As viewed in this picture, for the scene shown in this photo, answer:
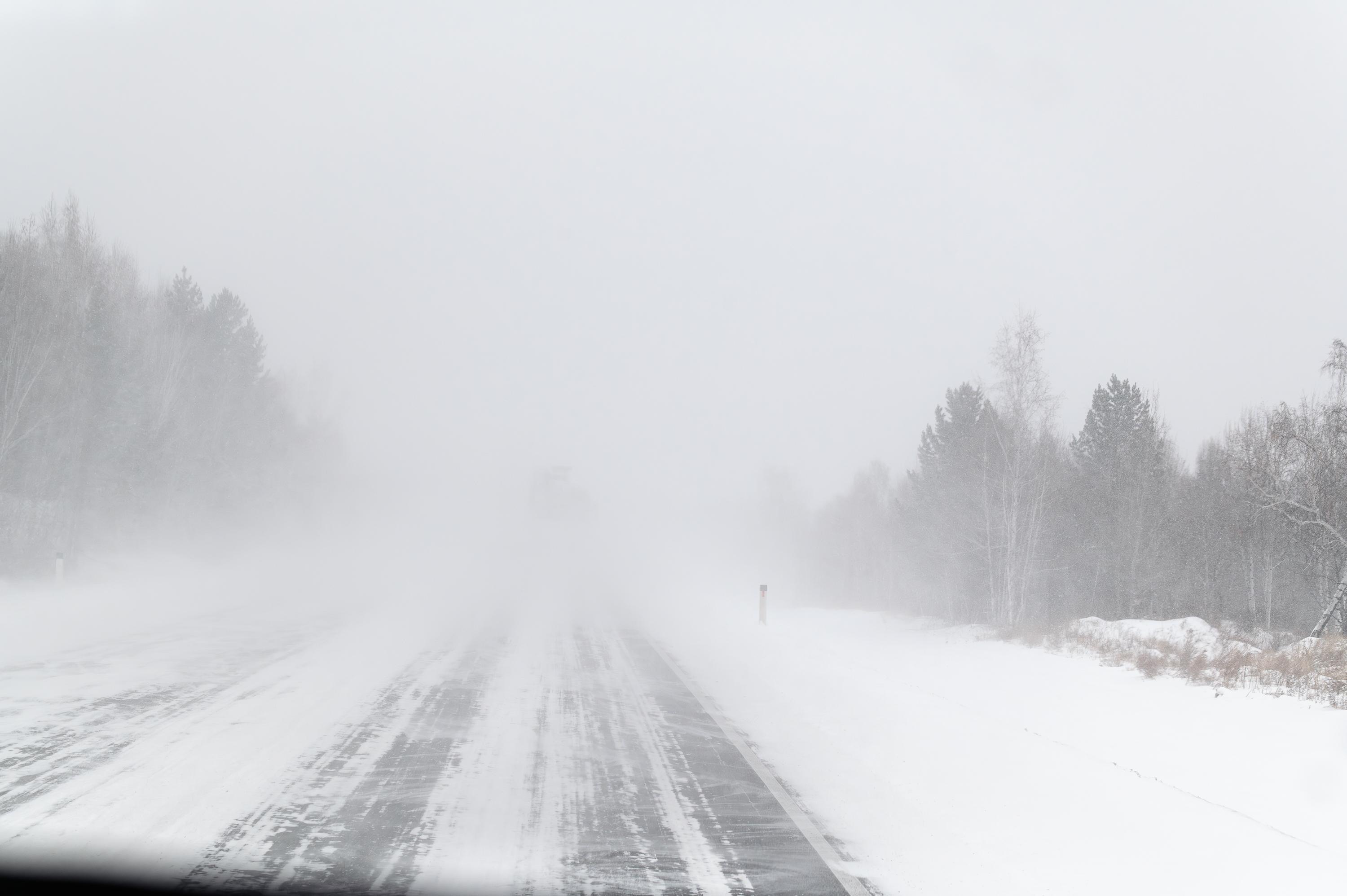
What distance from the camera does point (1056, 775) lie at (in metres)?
6.69

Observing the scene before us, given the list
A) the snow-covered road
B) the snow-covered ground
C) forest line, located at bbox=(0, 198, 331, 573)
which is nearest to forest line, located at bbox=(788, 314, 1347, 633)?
the snow-covered ground

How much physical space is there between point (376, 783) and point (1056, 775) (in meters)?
5.22

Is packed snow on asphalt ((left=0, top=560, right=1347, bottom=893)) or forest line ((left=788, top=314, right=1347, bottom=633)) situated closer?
packed snow on asphalt ((left=0, top=560, right=1347, bottom=893))

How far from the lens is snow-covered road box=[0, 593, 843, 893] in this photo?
13.3 ft

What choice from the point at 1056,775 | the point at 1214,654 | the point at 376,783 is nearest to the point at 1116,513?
the point at 1214,654

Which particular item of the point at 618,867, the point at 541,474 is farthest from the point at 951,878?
the point at 541,474

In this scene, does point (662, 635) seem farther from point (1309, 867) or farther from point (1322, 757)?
point (1309, 867)

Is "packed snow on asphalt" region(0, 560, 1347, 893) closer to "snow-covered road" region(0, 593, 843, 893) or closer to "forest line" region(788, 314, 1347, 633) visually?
"snow-covered road" region(0, 593, 843, 893)

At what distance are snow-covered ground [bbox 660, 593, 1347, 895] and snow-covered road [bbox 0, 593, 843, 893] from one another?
694 mm

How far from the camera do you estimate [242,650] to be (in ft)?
37.7

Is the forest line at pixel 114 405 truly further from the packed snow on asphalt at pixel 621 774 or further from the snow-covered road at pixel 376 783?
the snow-covered road at pixel 376 783

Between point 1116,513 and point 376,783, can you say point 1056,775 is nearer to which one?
point 376,783

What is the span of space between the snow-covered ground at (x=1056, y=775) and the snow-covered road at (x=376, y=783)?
69 centimetres

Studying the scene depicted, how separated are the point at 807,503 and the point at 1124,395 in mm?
61833
